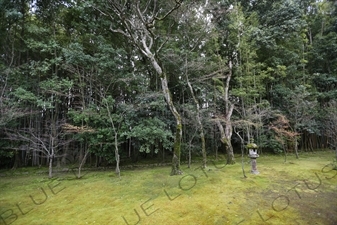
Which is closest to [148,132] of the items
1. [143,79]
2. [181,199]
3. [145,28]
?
[143,79]

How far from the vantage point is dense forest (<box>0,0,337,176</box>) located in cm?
858

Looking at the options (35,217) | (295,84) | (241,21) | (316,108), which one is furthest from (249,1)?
(35,217)

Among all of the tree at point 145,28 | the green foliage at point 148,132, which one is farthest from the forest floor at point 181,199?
the tree at point 145,28

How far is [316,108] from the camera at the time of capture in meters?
12.8

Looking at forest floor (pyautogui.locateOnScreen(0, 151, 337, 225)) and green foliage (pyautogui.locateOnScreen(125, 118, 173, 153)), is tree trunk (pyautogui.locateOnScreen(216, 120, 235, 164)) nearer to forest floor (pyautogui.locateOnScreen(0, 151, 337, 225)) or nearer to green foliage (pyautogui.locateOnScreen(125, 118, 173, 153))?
forest floor (pyautogui.locateOnScreen(0, 151, 337, 225))

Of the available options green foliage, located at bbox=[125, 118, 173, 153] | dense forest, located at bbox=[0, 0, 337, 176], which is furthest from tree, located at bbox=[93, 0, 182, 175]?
green foliage, located at bbox=[125, 118, 173, 153]

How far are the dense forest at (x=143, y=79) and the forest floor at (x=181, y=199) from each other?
1419mm

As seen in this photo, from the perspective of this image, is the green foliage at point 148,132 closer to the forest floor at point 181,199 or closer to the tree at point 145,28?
the tree at point 145,28

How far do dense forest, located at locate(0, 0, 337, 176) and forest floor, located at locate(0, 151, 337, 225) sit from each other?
1.42m

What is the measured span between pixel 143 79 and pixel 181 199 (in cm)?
618

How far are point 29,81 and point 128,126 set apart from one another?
570 cm

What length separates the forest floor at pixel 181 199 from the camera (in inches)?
165

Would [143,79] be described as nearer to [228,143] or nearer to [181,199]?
[228,143]

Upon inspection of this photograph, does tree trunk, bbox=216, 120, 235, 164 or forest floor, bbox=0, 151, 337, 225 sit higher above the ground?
tree trunk, bbox=216, 120, 235, 164
